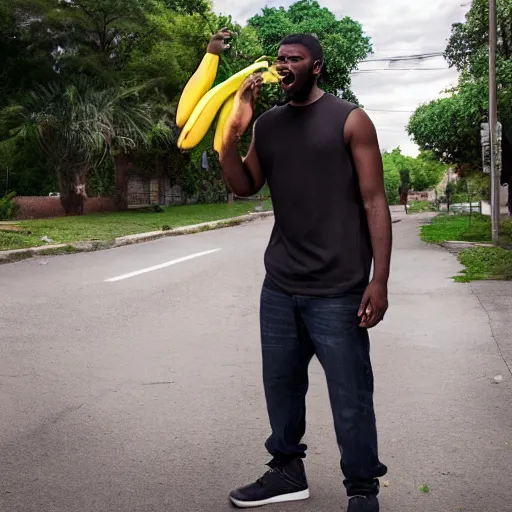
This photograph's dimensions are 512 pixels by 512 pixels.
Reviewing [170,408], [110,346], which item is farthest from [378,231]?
[110,346]

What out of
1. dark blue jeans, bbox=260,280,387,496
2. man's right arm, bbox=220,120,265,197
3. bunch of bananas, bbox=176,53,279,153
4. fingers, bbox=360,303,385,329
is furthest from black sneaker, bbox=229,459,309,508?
bunch of bananas, bbox=176,53,279,153

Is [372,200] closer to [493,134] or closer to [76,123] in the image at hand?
[493,134]

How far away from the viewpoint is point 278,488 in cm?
360

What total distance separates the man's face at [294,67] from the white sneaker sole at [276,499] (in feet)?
5.82

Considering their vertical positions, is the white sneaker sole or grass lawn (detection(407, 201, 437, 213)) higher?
the white sneaker sole

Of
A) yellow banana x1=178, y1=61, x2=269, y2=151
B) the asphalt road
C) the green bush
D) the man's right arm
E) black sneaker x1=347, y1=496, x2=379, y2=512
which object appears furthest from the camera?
the green bush

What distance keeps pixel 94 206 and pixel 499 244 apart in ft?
59.8

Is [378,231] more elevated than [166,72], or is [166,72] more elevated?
[166,72]

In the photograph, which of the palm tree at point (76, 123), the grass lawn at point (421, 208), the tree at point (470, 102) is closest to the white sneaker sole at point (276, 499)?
the tree at point (470, 102)

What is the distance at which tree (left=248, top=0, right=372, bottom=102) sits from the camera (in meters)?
41.9

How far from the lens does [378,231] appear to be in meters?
3.13

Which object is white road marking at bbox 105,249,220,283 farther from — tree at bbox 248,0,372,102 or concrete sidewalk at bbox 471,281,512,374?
tree at bbox 248,0,372,102

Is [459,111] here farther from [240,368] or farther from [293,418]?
[293,418]

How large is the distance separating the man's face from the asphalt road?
1.83 m
